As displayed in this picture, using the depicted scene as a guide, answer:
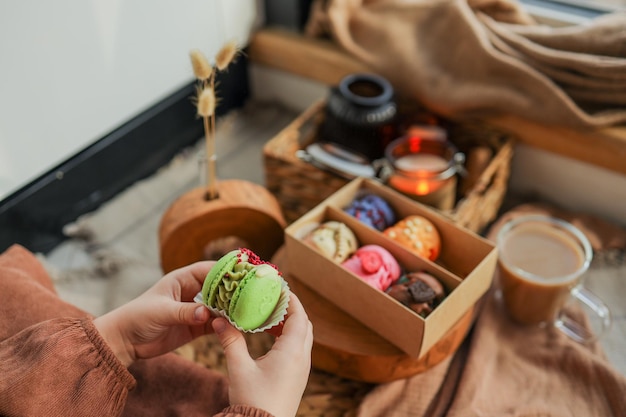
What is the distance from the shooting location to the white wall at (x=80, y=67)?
0.98 metres

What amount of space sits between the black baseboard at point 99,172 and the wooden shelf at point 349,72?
96mm

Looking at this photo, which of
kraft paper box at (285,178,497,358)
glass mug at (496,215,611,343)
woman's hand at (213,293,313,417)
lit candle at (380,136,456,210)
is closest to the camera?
woman's hand at (213,293,313,417)

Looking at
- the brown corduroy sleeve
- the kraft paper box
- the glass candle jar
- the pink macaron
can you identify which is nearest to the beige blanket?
the glass candle jar

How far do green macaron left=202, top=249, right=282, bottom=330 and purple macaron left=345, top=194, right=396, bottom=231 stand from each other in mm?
309

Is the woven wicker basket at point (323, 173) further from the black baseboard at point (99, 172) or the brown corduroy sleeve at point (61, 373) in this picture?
the brown corduroy sleeve at point (61, 373)

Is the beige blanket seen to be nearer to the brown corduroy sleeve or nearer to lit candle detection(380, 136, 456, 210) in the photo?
A: lit candle detection(380, 136, 456, 210)

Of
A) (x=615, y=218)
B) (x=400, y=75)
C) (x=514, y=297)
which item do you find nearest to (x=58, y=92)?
(x=400, y=75)

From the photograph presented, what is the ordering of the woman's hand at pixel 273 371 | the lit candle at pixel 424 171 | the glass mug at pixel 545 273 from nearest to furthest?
the woman's hand at pixel 273 371 < the glass mug at pixel 545 273 < the lit candle at pixel 424 171

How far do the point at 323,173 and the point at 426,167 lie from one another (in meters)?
0.20

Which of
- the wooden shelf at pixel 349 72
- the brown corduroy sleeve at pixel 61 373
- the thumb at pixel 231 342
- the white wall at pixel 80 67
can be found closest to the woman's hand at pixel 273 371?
the thumb at pixel 231 342

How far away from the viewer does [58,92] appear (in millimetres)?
1063

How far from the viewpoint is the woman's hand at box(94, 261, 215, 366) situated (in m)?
0.67

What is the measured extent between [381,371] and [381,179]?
1.29 feet

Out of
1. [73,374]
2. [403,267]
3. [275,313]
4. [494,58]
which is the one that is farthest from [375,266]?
[494,58]
